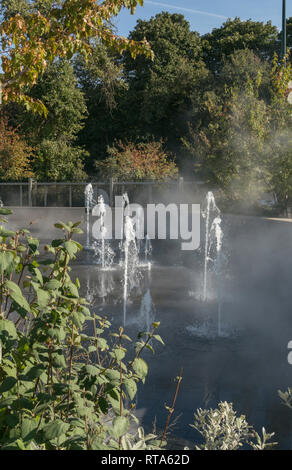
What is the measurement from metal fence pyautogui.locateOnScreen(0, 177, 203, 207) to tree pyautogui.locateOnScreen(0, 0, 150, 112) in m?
15.5

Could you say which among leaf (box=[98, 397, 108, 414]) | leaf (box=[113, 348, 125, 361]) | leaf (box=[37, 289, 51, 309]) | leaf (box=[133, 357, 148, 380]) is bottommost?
leaf (box=[98, 397, 108, 414])

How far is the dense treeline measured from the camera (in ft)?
40.1

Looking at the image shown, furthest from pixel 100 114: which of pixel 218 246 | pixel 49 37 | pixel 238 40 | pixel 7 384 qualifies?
pixel 7 384

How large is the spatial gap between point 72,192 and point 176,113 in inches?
434

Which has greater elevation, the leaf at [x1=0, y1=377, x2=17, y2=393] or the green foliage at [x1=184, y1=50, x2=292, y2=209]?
the green foliage at [x1=184, y1=50, x2=292, y2=209]

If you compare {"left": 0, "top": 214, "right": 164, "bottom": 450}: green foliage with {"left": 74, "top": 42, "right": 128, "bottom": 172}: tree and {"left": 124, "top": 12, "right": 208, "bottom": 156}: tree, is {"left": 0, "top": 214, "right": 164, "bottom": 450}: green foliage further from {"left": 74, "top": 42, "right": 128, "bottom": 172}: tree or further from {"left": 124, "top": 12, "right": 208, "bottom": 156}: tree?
{"left": 74, "top": 42, "right": 128, "bottom": 172}: tree

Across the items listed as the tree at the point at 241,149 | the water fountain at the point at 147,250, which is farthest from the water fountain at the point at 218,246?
the water fountain at the point at 147,250

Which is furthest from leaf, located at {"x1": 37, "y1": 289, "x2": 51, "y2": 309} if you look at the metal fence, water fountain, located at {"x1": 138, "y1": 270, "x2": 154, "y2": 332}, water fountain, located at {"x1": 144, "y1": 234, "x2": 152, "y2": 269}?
the metal fence

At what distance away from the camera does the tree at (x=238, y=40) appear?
31.8 meters

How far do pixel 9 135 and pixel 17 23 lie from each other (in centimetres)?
2102

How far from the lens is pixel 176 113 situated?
3088 centimetres

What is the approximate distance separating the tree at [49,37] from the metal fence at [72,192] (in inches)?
610

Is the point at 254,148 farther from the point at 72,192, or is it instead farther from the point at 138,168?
the point at 72,192

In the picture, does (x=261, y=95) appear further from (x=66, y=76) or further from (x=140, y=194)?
(x=66, y=76)
